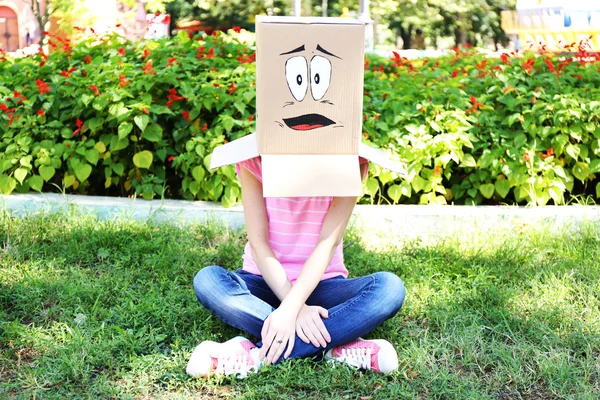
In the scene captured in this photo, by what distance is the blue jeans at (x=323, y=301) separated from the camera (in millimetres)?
2443

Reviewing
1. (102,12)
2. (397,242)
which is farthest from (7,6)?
(397,242)

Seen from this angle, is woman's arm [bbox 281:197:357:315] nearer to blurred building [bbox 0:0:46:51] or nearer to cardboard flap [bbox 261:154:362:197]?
cardboard flap [bbox 261:154:362:197]

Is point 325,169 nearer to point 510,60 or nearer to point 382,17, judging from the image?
point 510,60

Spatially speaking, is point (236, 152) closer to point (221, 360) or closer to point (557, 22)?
point (221, 360)

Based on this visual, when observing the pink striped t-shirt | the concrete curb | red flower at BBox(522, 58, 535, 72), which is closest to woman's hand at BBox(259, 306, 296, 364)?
the pink striped t-shirt

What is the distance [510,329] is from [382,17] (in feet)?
67.7

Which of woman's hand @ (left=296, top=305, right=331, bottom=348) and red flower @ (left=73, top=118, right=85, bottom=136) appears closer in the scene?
woman's hand @ (left=296, top=305, right=331, bottom=348)

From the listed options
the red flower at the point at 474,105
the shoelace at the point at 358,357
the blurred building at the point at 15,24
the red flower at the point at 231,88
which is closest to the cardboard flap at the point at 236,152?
the shoelace at the point at 358,357

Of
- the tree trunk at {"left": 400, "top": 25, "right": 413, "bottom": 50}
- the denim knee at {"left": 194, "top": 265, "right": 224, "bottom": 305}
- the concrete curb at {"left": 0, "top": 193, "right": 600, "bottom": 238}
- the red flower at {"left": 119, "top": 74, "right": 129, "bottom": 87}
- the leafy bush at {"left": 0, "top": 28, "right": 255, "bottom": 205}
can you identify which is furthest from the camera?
the tree trunk at {"left": 400, "top": 25, "right": 413, "bottom": 50}

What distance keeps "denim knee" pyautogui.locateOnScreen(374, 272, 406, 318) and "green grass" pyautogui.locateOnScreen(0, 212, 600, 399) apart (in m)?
0.17

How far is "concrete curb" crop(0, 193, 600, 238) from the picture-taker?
12.0 ft

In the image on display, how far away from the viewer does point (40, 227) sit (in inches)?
138

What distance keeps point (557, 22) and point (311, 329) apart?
459 inches

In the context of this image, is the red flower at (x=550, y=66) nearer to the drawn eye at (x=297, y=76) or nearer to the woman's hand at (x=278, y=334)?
the drawn eye at (x=297, y=76)
